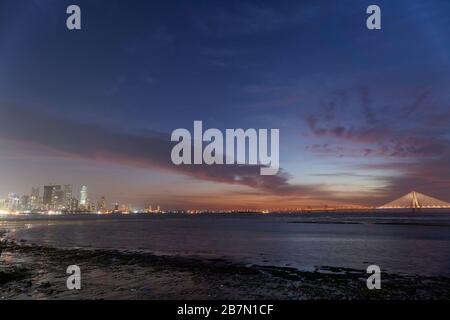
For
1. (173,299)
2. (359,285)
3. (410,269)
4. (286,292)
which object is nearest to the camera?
(173,299)

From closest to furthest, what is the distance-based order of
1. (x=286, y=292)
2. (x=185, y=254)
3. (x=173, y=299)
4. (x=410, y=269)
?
(x=173, y=299)
(x=286, y=292)
(x=410, y=269)
(x=185, y=254)

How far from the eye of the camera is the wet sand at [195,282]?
2206 cm

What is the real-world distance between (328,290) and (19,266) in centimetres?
2723

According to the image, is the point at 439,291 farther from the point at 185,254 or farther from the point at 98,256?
the point at 98,256

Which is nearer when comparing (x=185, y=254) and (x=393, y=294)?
(x=393, y=294)

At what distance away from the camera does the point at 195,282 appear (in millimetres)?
25828

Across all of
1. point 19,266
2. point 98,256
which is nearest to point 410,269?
point 98,256

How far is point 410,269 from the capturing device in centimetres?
3122

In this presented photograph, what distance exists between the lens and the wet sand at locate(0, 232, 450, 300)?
72.4 feet

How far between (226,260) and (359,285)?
16.1 meters
